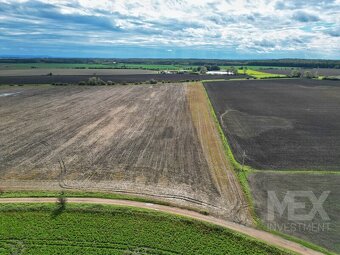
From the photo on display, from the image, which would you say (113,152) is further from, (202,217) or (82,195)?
(202,217)

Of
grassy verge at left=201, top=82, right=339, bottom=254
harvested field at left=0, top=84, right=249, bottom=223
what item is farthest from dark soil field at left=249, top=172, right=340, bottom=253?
harvested field at left=0, top=84, right=249, bottom=223

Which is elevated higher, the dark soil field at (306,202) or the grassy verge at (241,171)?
the dark soil field at (306,202)

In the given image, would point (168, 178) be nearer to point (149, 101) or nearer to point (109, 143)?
point (109, 143)

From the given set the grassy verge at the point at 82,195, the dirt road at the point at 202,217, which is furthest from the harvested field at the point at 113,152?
the dirt road at the point at 202,217

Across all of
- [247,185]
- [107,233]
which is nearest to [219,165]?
[247,185]

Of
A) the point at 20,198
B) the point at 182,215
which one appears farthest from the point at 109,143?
the point at 182,215

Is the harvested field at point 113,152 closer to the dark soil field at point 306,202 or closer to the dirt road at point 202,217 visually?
the dirt road at point 202,217
